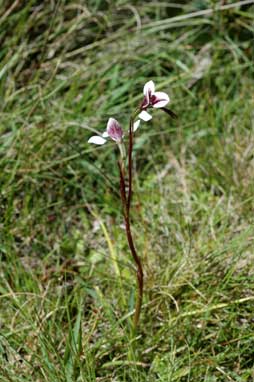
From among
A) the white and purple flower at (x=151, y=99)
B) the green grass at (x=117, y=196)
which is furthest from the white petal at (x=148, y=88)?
the green grass at (x=117, y=196)

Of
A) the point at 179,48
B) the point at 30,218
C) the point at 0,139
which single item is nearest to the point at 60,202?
the point at 30,218

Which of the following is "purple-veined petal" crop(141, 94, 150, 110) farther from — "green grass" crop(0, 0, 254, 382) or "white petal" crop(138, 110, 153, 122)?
"green grass" crop(0, 0, 254, 382)

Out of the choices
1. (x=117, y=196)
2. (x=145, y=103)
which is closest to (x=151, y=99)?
(x=145, y=103)

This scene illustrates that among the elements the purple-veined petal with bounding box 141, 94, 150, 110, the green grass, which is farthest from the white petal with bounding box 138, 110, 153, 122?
the green grass

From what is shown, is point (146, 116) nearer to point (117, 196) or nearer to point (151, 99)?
point (151, 99)

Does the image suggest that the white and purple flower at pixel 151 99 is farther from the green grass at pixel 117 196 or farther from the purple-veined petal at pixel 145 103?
the green grass at pixel 117 196
